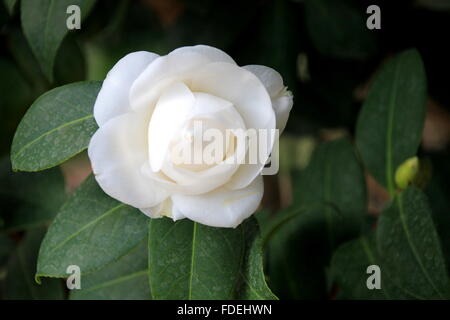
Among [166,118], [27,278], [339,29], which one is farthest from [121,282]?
[339,29]

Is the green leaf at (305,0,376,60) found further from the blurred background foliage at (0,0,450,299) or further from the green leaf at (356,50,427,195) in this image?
the green leaf at (356,50,427,195)

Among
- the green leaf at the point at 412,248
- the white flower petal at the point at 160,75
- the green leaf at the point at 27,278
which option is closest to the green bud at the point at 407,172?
the green leaf at the point at 412,248

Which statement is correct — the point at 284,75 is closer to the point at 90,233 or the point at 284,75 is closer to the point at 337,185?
the point at 337,185

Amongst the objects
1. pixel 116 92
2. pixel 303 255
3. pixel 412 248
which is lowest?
pixel 303 255

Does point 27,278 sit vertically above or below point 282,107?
below

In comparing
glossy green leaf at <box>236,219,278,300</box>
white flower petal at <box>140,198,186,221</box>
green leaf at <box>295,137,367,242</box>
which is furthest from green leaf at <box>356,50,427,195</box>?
white flower petal at <box>140,198,186,221</box>

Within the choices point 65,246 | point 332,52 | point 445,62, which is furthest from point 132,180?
point 445,62
